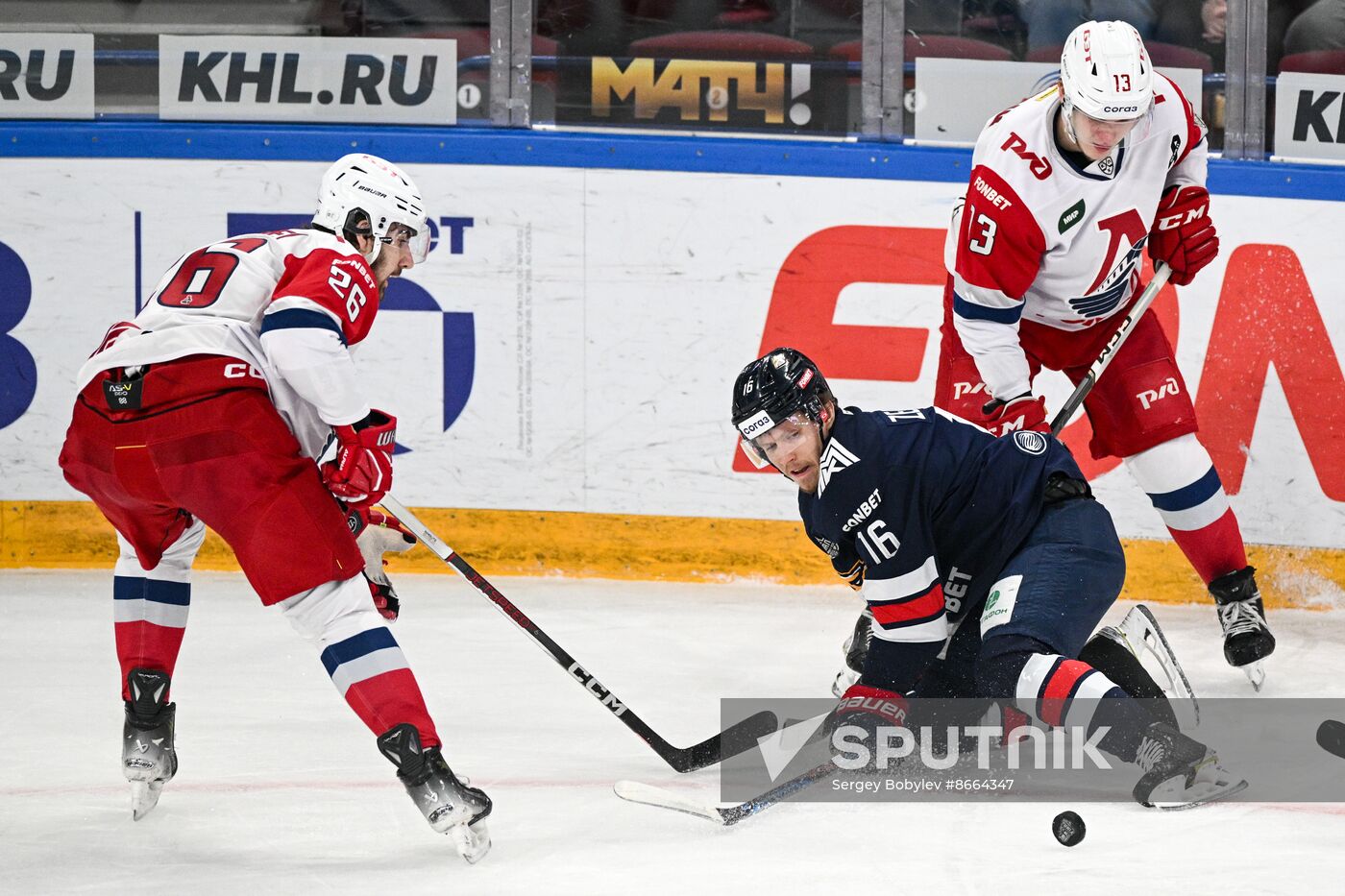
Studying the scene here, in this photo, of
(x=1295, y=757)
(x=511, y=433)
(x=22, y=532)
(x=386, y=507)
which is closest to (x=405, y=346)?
(x=511, y=433)

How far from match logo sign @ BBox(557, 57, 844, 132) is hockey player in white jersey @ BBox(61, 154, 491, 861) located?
1.78 metres

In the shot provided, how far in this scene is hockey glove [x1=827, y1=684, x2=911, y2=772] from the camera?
266 cm

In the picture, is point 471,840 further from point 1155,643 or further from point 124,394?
point 1155,643

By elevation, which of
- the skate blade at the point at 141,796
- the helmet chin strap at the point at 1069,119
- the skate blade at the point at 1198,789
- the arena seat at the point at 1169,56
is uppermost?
the arena seat at the point at 1169,56

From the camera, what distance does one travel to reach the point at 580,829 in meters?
2.66

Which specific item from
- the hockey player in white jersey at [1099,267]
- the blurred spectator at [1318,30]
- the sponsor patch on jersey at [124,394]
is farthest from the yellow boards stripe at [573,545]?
the sponsor patch on jersey at [124,394]

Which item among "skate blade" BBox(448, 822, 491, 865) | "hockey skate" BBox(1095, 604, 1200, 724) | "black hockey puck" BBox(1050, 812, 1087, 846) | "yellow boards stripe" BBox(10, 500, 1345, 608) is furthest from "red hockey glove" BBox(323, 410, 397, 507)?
"yellow boards stripe" BBox(10, 500, 1345, 608)

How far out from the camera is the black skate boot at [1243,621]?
3.40m

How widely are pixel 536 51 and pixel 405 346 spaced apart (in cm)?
89

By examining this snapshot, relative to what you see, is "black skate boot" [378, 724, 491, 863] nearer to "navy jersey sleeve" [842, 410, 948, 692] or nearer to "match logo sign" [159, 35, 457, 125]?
"navy jersey sleeve" [842, 410, 948, 692]

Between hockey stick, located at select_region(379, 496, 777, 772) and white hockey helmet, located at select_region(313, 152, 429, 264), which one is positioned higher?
white hockey helmet, located at select_region(313, 152, 429, 264)

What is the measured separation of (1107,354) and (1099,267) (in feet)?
0.62

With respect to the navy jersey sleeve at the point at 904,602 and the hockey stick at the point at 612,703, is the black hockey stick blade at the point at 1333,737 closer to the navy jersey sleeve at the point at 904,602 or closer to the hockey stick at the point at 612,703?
the navy jersey sleeve at the point at 904,602

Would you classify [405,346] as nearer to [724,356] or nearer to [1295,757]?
[724,356]
